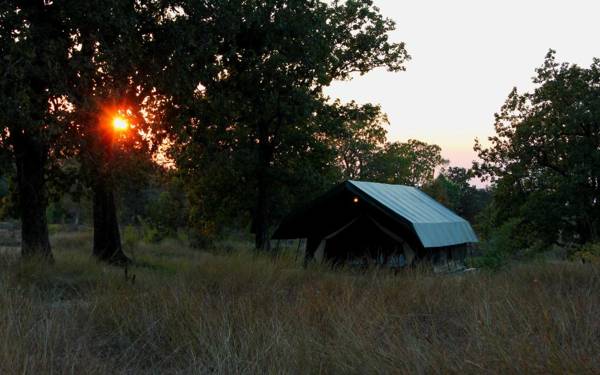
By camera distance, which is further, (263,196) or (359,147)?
(359,147)

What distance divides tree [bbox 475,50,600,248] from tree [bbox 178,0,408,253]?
235 inches

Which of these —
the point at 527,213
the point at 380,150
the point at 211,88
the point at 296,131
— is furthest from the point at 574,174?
the point at 380,150

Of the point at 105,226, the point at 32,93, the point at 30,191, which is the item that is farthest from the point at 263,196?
the point at 32,93

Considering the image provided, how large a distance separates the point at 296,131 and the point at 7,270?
15.7 metres

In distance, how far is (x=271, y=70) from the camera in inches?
703

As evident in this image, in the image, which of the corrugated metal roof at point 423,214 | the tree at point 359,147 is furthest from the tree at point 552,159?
the tree at point 359,147

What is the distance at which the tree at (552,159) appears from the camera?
20891 mm

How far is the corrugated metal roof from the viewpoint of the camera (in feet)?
54.7

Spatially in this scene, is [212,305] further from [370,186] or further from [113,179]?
[370,186]

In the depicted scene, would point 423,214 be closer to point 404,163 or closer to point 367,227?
point 367,227

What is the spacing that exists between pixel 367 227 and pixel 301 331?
14169 mm

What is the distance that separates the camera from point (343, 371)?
4.50 m

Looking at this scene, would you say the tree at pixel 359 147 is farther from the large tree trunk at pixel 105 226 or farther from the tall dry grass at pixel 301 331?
the tall dry grass at pixel 301 331

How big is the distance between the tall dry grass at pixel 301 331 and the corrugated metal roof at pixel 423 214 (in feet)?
26.6
